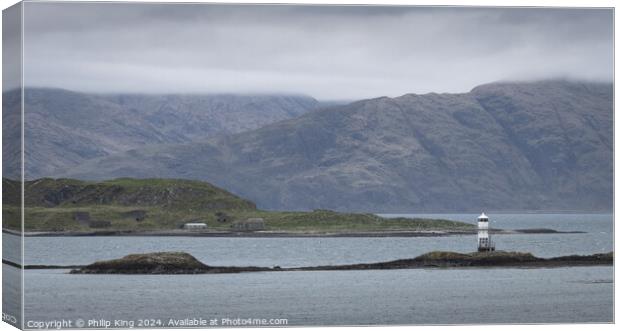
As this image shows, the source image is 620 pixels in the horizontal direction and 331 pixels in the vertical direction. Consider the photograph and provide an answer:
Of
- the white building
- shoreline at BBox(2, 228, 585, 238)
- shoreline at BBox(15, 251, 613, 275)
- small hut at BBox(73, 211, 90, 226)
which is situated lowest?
shoreline at BBox(15, 251, 613, 275)

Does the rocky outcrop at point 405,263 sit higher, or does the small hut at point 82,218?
the small hut at point 82,218

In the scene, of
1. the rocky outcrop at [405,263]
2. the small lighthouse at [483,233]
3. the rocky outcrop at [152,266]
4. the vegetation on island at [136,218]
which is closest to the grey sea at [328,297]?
the rocky outcrop at [152,266]

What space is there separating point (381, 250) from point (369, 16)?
80.5 meters

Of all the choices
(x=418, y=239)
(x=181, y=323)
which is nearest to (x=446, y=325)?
(x=181, y=323)

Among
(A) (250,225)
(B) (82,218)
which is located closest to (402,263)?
(B) (82,218)

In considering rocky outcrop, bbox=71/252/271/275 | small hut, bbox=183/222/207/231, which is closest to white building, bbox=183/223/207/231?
small hut, bbox=183/222/207/231

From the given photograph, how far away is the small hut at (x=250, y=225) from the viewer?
188 metres

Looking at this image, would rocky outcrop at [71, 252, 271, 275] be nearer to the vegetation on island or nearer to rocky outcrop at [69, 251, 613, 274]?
rocky outcrop at [69, 251, 613, 274]

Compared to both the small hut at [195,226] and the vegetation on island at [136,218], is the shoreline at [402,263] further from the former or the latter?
the small hut at [195,226]

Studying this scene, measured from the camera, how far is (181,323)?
169 feet

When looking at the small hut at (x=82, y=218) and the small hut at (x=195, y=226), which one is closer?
the small hut at (x=82, y=218)

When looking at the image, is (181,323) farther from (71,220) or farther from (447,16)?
(71,220)

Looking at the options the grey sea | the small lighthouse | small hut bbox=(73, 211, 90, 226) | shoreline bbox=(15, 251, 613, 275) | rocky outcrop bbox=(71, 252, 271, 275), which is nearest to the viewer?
the grey sea

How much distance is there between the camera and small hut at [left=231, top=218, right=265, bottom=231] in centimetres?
18806
